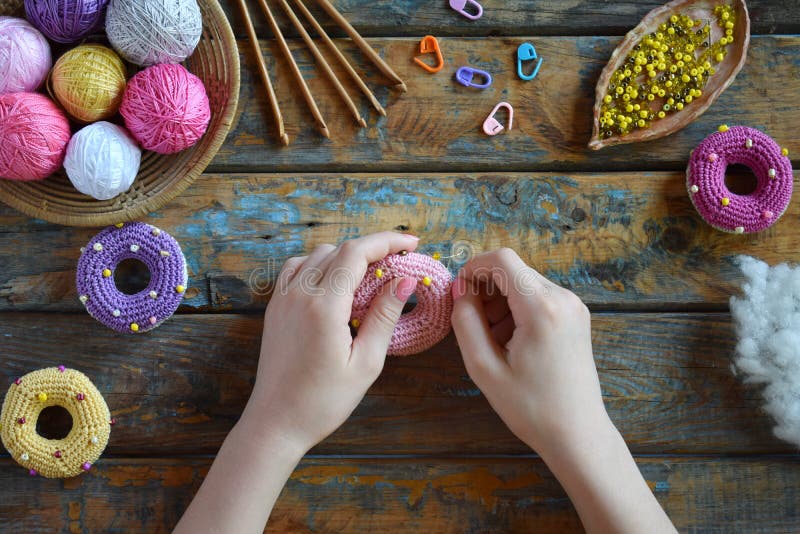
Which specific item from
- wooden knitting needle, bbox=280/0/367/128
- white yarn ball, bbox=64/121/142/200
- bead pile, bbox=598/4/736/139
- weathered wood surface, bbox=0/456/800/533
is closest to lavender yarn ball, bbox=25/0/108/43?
white yarn ball, bbox=64/121/142/200

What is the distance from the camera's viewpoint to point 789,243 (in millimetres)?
958

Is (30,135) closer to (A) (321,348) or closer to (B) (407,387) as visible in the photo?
(A) (321,348)

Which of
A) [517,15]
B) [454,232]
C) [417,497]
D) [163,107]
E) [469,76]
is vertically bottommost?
[417,497]

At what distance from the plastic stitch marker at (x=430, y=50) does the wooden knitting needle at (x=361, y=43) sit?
0.14 ft

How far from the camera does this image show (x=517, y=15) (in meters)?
0.98

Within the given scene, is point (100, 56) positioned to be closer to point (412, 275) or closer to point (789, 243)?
point (412, 275)

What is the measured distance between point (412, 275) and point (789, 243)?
576 mm

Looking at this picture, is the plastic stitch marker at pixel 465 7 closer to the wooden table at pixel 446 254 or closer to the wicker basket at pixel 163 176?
the wooden table at pixel 446 254

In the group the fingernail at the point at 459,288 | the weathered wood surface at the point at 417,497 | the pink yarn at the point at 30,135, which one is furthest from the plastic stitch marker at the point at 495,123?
the pink yarn at the point at 30,135

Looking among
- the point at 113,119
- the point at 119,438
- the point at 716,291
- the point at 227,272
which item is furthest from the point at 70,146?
the point at 716,291

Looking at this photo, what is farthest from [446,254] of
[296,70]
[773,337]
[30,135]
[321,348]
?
[30,135]

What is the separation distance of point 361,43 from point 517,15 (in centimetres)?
25

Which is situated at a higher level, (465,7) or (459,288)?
(465,7)

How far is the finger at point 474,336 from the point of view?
84 cm
